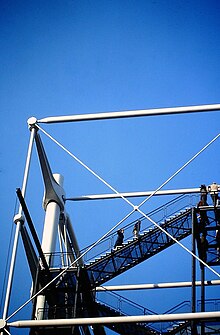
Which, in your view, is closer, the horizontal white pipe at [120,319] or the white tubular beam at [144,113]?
the horizontal white pipe at [120,319]

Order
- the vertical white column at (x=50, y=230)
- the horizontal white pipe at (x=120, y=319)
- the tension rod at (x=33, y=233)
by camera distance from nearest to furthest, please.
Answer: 1. the horizontal white pipe at (x=120, y=319)
2. the tension rod at (x=33, y=233)
3. the vertical white column at (x=50, y=230)

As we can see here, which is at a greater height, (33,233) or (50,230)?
(50,230)

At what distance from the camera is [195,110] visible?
3000 cm

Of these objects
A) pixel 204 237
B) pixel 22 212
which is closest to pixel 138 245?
pixel 204 237

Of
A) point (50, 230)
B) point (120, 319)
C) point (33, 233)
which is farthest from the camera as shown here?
point (50, 230)

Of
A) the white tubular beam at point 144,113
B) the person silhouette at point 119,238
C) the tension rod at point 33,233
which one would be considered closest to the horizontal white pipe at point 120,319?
the tension rod at point 33,233

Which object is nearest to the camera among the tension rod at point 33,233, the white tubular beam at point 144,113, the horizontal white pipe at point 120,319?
the horizontal white pipe at point 120,319

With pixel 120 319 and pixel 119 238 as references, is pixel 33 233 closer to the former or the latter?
pixel 119 238

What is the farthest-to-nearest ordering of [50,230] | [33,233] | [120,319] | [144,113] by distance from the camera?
[50,230] → [144,113] → [33,233] → [120,319]

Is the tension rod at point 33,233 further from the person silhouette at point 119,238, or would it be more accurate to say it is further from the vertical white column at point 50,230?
the person silhouette at point 119,238

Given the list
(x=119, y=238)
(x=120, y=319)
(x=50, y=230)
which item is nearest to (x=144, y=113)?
(x=119, y=238)

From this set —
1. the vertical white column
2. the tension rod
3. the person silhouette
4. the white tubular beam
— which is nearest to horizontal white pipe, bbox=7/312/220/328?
the tension rod

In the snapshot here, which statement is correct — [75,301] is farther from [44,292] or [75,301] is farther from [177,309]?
[177,309]

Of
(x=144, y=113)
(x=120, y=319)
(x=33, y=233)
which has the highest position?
(x=144, y=113)
